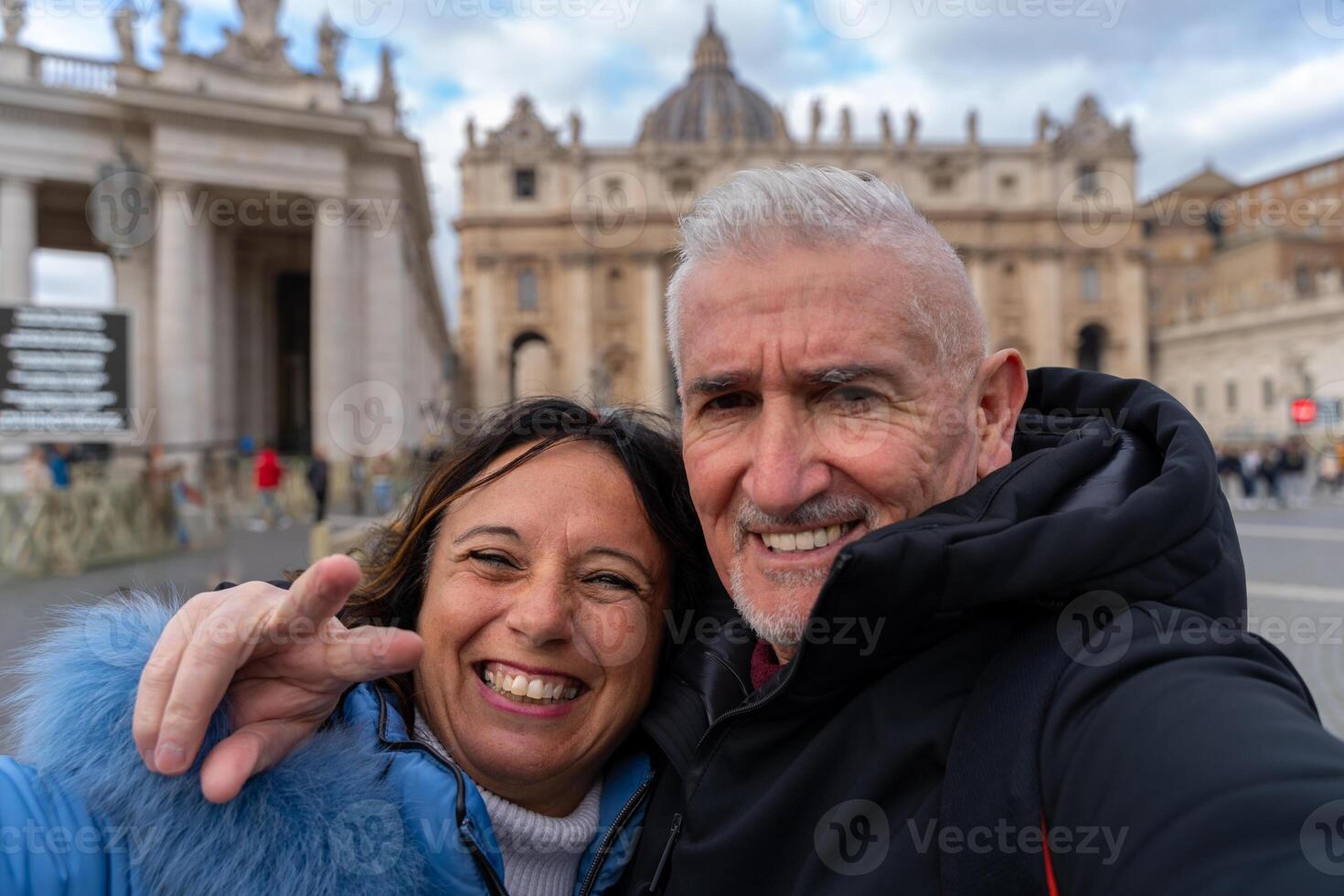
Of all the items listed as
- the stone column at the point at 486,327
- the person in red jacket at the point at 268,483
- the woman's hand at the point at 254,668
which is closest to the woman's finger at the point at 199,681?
the woman's hand at the point at 254,668

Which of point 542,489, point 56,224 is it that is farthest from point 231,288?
point 542,489

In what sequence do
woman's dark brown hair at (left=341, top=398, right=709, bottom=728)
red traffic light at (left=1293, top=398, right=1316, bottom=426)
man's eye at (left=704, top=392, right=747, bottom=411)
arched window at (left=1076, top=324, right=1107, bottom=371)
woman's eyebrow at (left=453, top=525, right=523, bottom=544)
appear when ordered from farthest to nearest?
arched window at (left=1076, top=324, right=1107, bottom=371) → red traffic light at (left=1293, top=398, right=1316, bottom=426) → woman's dark brown hair at (left=341, top=398, right=709, bottom=728) → woman's eyebrow at (left=453, top=525, right=523, bottom=544) → man's eye at (left=704, top=392, right=747, bottom=411)

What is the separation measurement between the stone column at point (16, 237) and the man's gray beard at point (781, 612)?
795 inches

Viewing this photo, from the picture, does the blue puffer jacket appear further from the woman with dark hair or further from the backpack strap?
the backpack strap

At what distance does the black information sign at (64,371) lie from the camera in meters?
10.4

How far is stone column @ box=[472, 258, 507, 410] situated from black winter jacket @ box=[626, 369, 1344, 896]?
4811 centimetres

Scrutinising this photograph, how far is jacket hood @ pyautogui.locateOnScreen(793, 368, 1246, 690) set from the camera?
1.18 m

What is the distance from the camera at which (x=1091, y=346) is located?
55.5m

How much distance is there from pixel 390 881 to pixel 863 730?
74 cm

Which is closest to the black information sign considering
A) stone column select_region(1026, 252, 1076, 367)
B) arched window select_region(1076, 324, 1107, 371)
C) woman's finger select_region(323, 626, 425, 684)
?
woman's finger select_region(323, 626, 425, 684)

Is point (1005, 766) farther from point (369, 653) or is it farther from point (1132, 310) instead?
point (1132, 310)

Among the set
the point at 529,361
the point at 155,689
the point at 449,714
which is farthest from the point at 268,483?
the point at 529,361

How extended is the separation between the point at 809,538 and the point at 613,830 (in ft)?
2.25

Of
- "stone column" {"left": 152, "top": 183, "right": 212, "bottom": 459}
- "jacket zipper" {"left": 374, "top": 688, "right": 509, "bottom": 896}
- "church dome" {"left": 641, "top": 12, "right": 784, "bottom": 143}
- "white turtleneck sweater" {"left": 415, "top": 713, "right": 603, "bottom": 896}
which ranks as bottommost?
"white turtleneck sweater" {"left": 415, "top": 713, "right": 603, "bottom": 896}
